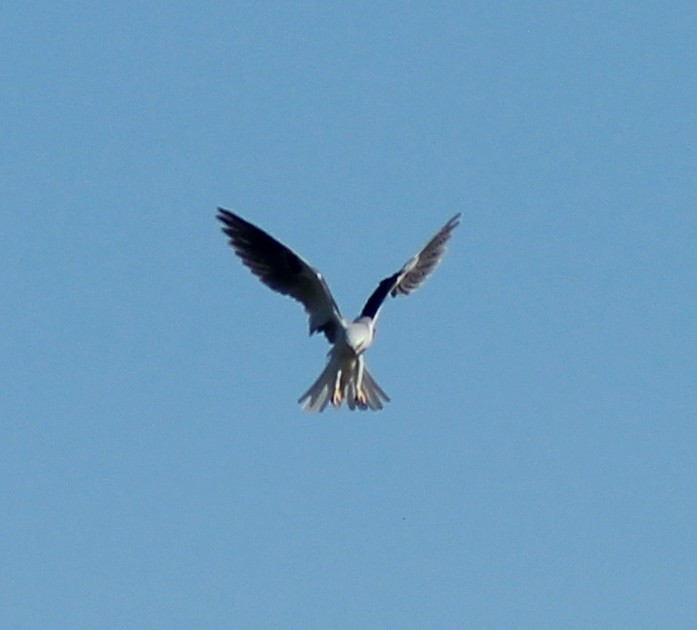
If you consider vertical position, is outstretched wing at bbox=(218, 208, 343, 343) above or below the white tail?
above

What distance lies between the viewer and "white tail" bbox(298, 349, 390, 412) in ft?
62.6

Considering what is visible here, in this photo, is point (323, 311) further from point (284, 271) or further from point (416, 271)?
point (416, 271)

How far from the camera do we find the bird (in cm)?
1909

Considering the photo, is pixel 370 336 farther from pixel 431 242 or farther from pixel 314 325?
pixel 431 242

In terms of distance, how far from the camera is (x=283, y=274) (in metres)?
19.7

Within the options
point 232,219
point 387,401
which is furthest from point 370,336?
point 232,219

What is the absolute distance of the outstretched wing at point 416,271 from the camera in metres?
20.1

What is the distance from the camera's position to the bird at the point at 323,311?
62.6 ft

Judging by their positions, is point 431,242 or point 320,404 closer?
point 320,404

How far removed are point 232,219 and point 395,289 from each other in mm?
1959

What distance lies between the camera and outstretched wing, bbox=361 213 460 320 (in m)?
20.1

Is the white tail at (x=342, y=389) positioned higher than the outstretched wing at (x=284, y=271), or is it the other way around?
the outstretched wing at (x=284, y=271)

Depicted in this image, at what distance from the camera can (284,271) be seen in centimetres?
1972

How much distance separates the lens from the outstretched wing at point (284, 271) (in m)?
19.4
